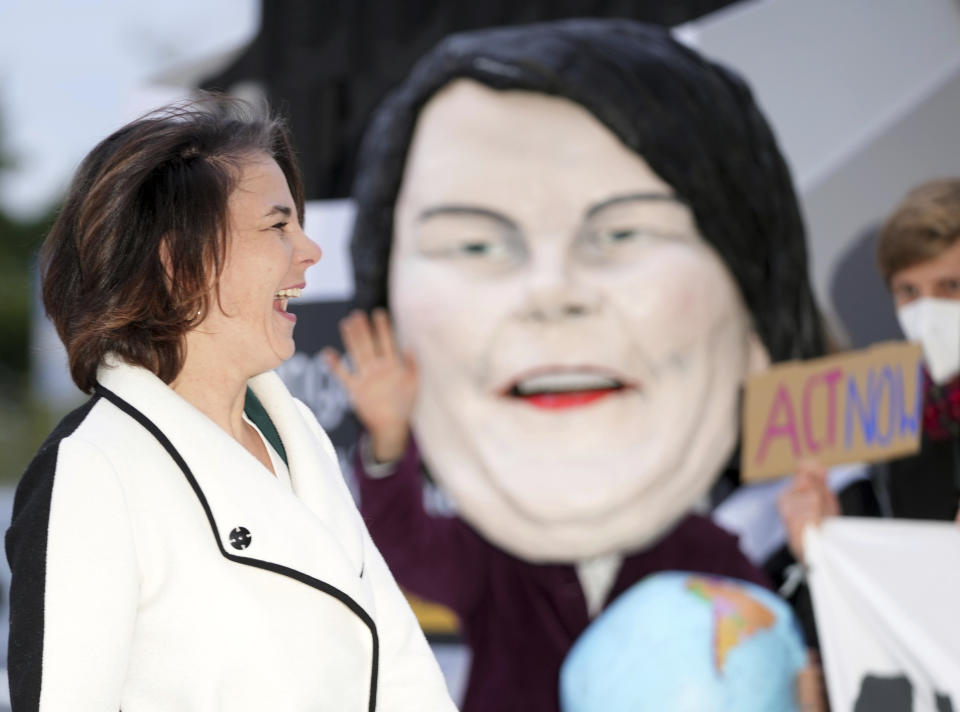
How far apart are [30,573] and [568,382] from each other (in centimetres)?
209

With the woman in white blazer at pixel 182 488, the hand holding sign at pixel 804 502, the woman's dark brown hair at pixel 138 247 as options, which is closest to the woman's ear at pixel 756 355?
the hand holding sign at pixel 804 502

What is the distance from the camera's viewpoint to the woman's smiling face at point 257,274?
3.20 feet

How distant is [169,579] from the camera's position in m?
0.88

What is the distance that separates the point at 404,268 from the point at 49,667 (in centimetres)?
226

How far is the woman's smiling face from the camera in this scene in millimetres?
976

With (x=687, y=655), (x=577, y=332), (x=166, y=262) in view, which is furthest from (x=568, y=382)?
(x=166, y=262)

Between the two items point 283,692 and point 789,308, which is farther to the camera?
point 789,308

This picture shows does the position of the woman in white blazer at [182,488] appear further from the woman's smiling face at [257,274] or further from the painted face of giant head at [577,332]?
the painted face of giant head at [577,332]

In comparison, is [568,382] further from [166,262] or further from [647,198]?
[166,262]

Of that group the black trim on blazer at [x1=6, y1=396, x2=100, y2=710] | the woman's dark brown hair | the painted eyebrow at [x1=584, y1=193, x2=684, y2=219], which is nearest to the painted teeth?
the painted eyebrow at [x1=584, y1=193, x2=684, y2=219]

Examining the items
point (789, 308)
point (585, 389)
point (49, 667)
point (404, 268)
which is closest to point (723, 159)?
point (789, 308)

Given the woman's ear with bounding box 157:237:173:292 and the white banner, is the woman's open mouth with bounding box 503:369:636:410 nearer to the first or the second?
the white banner

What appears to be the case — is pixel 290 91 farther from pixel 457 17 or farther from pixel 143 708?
pixel 143 708

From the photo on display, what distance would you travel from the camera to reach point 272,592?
0.92 m
